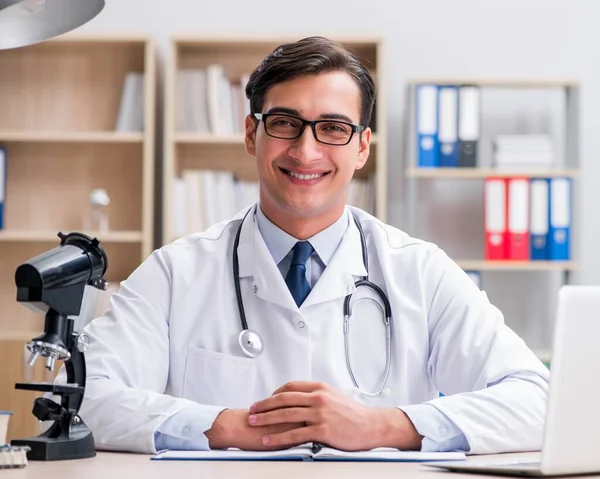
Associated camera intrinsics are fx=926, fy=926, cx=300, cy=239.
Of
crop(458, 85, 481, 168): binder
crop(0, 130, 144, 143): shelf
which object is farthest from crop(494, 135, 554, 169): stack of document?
crop(0, 130, 144, 143): shelf

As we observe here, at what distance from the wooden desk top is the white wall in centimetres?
276

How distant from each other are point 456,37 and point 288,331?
8.56 ft

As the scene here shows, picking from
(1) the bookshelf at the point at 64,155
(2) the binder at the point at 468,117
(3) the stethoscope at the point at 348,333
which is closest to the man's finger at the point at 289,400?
(3) the stethoscope at the point at 348,333

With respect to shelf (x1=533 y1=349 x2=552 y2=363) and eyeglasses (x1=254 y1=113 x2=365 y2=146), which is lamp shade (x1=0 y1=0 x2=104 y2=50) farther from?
shelf (x1=533 y1=349 x2=552 y2=363)

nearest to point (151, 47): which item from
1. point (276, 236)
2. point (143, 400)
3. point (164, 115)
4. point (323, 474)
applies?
point (164, 115)

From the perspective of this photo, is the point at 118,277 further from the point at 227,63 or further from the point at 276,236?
the point at 276,236

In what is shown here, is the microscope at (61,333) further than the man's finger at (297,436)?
No

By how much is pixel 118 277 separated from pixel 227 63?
104 cm

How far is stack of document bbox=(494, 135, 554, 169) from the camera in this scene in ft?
12.3

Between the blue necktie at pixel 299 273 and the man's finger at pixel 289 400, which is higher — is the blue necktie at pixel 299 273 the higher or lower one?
the higher one

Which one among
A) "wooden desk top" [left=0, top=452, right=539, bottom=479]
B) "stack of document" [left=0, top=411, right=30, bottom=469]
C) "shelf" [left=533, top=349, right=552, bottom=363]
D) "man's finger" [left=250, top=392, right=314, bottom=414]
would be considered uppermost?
"man's finger" [left=250, top=392, right=314, bottom=414]

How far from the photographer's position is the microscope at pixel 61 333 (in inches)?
49.7

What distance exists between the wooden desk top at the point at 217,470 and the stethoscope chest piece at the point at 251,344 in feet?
1.55

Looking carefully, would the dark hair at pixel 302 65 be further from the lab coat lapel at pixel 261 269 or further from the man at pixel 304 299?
the lab coat lapel at pixel 261 269
